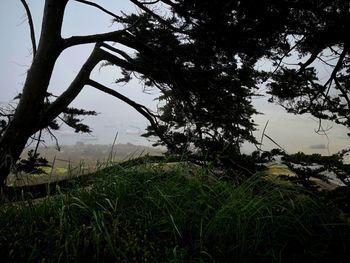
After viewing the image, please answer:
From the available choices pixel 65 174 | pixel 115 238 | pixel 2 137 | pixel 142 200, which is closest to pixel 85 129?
pixel 2 137

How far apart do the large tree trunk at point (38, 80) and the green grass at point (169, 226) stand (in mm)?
2972

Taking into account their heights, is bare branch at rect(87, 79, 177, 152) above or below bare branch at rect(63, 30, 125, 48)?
below

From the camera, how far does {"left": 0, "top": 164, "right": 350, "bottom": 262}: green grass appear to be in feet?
5.41

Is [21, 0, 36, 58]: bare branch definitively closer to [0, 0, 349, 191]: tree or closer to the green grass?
[0, 0, 349, 191]: tree

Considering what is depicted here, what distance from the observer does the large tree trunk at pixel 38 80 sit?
4.73 metres

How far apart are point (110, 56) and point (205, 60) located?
197 centimetres

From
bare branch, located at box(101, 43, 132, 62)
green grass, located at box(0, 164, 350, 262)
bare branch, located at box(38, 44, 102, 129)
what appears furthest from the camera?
bare branch, located at box(101, 43, 132, 62)

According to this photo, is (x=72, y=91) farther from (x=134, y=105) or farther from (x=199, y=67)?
(x=199, y=67)

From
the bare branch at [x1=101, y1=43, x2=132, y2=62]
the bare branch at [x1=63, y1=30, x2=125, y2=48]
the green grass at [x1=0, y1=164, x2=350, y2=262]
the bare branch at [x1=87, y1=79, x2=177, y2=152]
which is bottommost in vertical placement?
the green grass at [x1=0, y1=164, x2=350, y2=262]

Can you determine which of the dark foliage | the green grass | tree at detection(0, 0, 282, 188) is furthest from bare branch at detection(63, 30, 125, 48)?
the green grass

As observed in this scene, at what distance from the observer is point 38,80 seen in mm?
4816

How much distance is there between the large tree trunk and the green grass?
2.97 m

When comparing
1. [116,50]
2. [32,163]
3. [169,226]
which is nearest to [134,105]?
[116,50]

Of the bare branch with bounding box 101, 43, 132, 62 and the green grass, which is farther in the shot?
the bare branch with bounding box 101, 43, 132, 62
